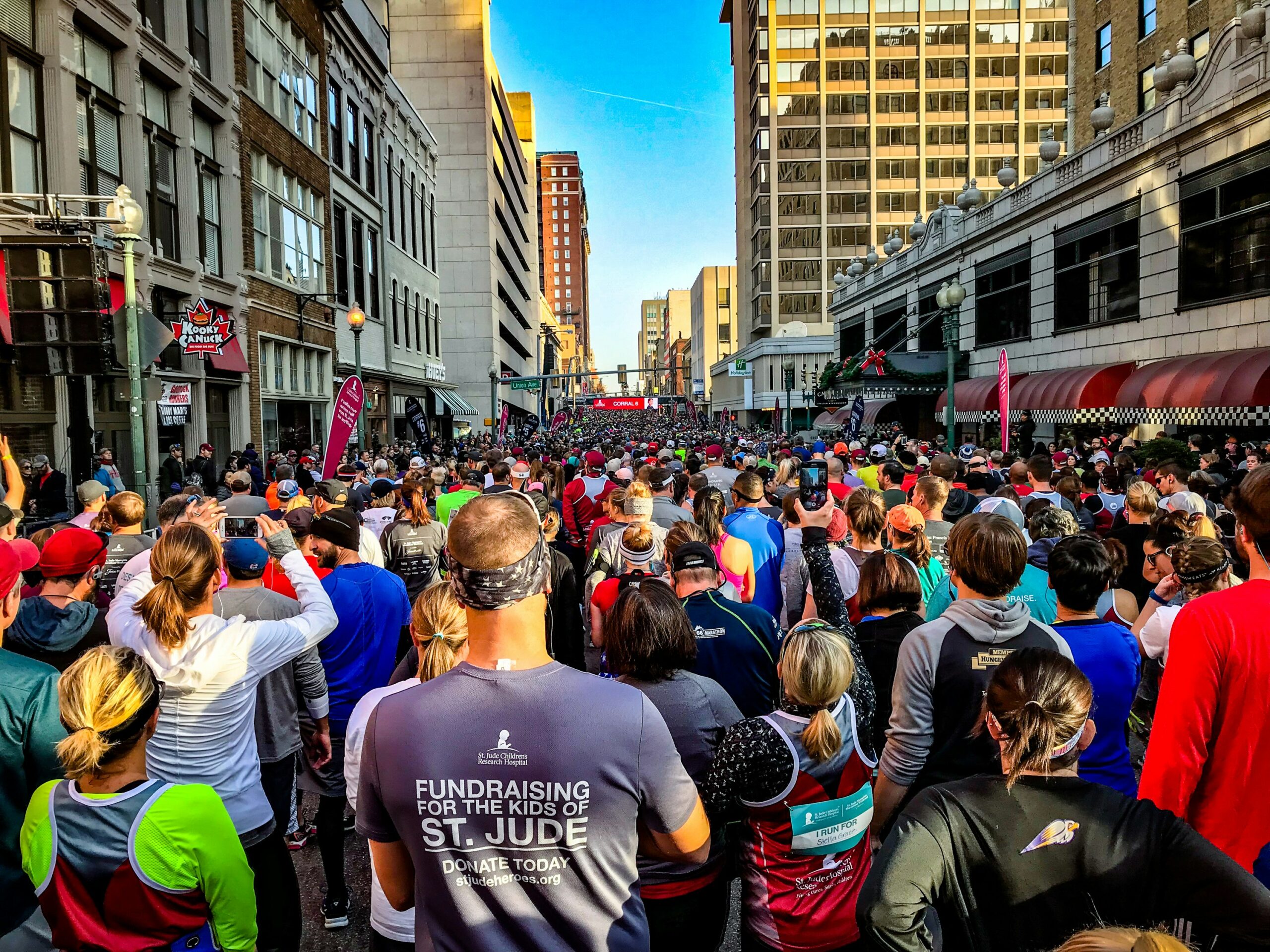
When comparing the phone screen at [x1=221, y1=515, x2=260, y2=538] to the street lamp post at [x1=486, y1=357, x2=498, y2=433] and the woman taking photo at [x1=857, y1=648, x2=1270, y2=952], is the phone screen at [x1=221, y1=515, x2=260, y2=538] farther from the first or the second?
the street lamp post at [x1=486, y1=357, x2=498, y2=433]

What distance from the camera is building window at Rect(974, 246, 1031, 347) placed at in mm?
28609

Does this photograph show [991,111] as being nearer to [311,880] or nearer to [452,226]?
[452,226]

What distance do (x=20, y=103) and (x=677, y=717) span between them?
17073 millimetres

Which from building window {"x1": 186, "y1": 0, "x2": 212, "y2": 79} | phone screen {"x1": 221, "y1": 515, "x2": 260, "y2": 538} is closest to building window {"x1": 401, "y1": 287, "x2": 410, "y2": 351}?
building window {"x1": 186, "y1": 0, "x2": 212, "y2": 79}

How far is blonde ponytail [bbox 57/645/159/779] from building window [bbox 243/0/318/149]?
26.3 meters

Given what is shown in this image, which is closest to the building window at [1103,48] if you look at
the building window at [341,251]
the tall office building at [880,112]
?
the building window at [341,251]

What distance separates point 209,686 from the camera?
11.6ft

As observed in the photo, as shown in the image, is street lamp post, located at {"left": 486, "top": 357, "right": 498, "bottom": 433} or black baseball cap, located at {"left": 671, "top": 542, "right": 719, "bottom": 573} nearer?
black baseball cap, located at {"left": 671, "top": 542, "right": 719, "bottom": 573}

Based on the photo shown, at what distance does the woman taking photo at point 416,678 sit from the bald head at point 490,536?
44.9 inches

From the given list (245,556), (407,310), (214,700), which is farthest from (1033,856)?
(407,310)

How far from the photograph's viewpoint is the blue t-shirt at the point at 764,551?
693 centimetres

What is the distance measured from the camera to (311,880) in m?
5.18

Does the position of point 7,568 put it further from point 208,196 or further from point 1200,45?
point 1200,45

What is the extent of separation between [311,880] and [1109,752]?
4412mm
